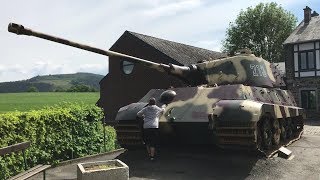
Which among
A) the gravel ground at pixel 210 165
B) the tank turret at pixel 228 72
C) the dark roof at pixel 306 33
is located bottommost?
the gravel ground at pixel 210 165

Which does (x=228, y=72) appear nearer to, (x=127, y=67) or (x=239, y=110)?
(x=239, y=110)

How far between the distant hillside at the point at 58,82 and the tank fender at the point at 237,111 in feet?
313

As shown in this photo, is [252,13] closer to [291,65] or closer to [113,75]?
[291,65]

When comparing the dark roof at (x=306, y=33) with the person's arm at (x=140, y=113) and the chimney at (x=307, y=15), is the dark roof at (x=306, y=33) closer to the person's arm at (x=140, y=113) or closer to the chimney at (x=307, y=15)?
the chimney at (x=307, y=15)

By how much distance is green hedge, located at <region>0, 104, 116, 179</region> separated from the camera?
9.97 meters

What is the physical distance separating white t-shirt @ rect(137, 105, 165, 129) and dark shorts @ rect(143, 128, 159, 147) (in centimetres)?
11

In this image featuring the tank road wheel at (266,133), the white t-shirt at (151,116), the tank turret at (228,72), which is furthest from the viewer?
the tank turret at (228,72)

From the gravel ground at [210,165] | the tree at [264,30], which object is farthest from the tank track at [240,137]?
the tree at [264,30]

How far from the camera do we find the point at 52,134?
11555 mm

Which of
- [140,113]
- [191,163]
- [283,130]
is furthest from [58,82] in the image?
[191,163]

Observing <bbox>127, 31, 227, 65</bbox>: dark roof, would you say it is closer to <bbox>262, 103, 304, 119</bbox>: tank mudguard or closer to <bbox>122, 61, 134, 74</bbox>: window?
<bbox>122, 61, 134, 74</bbox>: window

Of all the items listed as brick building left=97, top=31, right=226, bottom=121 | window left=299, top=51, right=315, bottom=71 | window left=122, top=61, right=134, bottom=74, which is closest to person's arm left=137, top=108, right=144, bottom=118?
brick building left=97, top=31, right=226, bottom=121

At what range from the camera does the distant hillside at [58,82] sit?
109m

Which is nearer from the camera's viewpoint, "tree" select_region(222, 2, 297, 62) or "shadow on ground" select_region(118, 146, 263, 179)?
"shadow on ground" select_region(118, 146, 263, 179)
